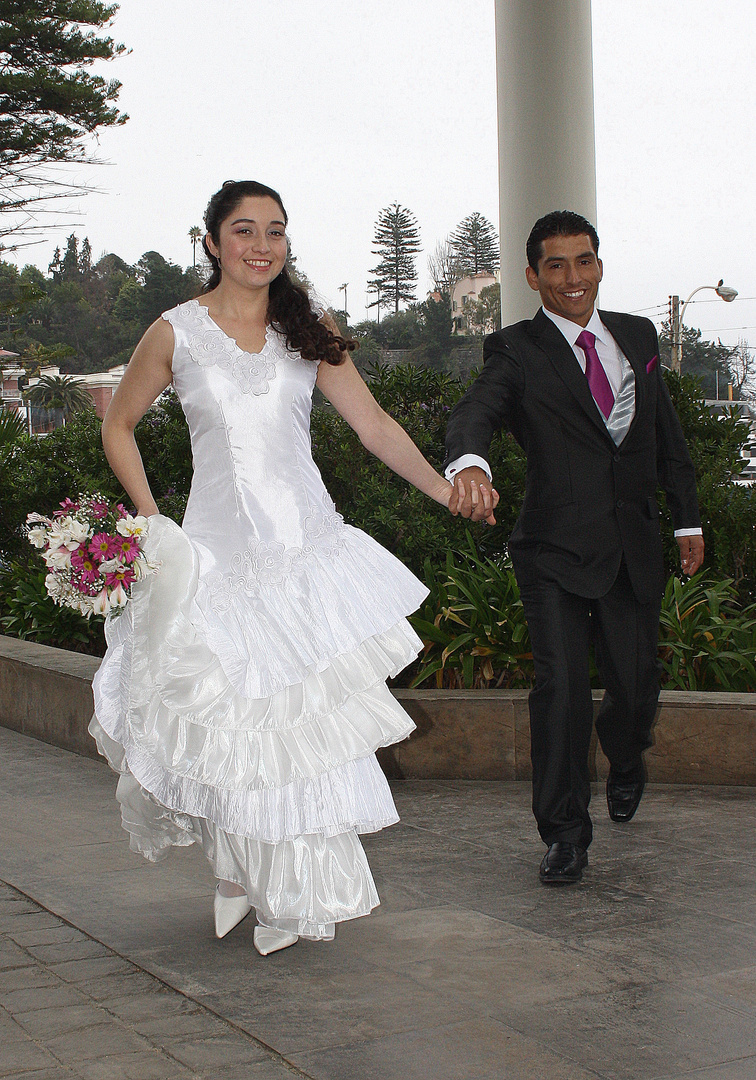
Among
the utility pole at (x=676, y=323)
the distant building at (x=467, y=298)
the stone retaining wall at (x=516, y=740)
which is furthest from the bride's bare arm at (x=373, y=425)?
the distant building at (x=467, y=298)

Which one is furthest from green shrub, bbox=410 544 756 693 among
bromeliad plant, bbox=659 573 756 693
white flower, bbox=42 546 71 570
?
white flower, bbox=42 546 71 570

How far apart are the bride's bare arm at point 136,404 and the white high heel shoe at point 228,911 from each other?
3.82 ft

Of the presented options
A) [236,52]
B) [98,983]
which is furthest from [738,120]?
[98,983]

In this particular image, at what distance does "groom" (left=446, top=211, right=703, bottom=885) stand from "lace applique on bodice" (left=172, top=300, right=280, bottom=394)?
0.76 m

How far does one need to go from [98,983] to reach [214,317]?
1.89 meters

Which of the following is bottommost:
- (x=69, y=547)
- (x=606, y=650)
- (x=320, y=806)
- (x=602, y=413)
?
(x=320, y=806)

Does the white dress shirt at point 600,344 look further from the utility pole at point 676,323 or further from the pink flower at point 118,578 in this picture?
the utility pole at point 676,323

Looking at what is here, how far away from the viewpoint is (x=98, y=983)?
3145mm

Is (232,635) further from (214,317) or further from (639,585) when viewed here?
(639,585)

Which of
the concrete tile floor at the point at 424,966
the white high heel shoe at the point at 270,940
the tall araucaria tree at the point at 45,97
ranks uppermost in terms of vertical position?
the tall araucaria tree at the point at 45,97

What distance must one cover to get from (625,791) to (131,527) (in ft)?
7.61

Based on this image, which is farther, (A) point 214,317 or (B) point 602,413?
(B) point 602,413

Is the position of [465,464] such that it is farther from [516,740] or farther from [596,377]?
[516,740]

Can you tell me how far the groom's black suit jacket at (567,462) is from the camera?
4.04 meters
